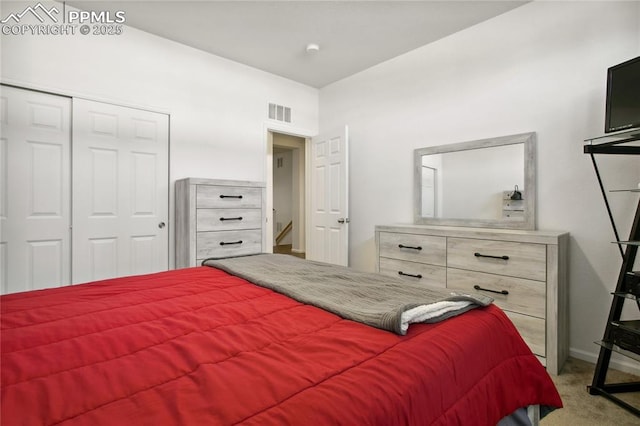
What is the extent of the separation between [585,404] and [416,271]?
4.49 ft

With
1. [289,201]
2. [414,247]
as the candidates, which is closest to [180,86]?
[414,247]

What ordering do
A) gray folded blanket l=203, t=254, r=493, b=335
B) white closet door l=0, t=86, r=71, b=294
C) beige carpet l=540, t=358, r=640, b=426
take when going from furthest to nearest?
white closet door l=0, t=86, r=71, b=294 < beige carpet l=540, t=358, r=640, b=426 < gray folded blanket l=203, t=254, r=493, b=335

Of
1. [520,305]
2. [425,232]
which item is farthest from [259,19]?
[520,305]

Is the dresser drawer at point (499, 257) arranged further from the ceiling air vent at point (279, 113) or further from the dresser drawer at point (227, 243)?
the ceiling air vent at point (279, 113)

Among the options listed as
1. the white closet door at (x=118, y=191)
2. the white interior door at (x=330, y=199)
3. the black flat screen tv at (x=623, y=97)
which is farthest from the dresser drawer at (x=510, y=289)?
the white closet door at (x=118, y=191)

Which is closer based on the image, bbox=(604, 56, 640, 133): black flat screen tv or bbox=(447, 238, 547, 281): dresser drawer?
bbox=(604, 56, 640, 133): black flat screen tv

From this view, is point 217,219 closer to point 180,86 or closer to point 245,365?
point 180,86

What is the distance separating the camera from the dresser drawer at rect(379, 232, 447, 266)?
2746 mm

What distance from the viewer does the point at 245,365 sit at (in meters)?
0.78

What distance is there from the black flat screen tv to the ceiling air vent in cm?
317

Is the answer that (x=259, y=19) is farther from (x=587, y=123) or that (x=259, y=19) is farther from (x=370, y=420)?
(x=370, y=420)

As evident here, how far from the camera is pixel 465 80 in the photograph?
10.0 feet

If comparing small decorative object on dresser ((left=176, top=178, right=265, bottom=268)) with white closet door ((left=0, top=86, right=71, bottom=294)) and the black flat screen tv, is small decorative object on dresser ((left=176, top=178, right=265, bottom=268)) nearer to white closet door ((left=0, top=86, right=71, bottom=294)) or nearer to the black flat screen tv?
white closet door ((left=0, top=86, right=71, bottom=294))

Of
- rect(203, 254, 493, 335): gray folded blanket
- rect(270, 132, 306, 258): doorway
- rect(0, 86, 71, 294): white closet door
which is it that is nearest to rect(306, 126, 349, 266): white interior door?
rect(203, 254, 493, 335): gray folded blanket
